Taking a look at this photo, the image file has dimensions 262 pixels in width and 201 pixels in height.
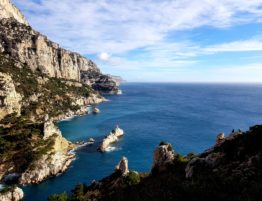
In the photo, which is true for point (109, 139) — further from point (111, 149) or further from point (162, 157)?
point (162, 157)

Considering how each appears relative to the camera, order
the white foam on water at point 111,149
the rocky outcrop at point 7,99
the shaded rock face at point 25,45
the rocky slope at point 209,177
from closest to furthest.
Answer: the rocky slope at point 209,177, the white foam on water at point 111,149, the rocky outcrop at point 7,99, the shaded rock face at point 25,45

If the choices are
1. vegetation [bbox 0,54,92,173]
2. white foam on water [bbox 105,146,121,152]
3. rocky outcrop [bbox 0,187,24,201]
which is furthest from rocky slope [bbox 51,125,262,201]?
white foam on water [bbox 105,146,121,152]

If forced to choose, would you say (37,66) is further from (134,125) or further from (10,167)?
(10,167)

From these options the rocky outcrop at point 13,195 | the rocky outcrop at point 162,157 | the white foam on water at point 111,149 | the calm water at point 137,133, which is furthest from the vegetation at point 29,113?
the rocky outcrop at point 162,157

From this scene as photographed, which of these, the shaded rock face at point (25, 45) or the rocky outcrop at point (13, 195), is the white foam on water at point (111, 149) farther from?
the shaded rock face at point (25, 45)

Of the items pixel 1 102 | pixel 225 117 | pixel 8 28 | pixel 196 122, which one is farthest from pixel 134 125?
pixel 8 28

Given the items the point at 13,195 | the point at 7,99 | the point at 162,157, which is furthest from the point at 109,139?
the point at 162,157
